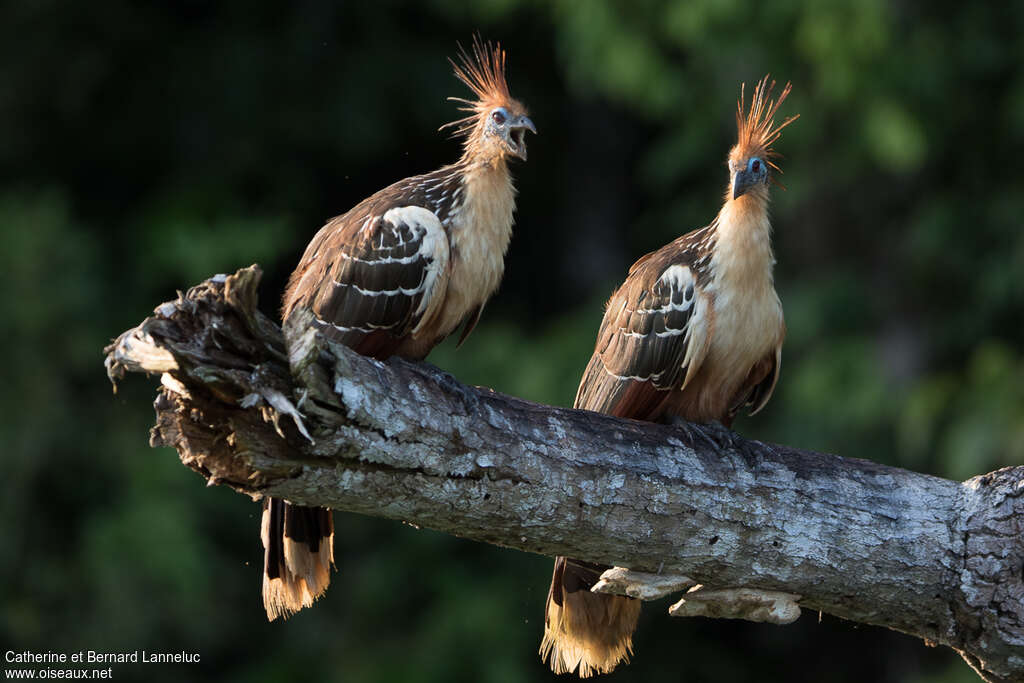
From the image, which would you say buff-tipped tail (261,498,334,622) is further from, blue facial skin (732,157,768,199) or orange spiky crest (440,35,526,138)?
blue facial skin (732,157,768,199)

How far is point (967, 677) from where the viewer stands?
7.61 meters

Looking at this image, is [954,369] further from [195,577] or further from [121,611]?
[121,611]

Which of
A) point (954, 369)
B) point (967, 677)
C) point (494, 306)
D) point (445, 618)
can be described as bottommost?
point (967, 677)

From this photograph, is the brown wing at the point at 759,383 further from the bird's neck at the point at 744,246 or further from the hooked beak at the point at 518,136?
the hooked beak at the point at 518,136

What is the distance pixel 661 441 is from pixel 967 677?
193 inches

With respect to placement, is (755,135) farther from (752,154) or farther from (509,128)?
(509,128)

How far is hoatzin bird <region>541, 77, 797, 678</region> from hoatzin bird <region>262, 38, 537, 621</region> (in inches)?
23.9

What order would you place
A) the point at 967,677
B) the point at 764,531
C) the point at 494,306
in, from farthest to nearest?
1. the point at 494,306
2. the point at 967,677
3. the point at 764,531

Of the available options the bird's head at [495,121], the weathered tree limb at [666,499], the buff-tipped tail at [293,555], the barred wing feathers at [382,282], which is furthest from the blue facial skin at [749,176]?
the buff-tipped tail at [293,555]

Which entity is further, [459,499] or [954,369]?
[954,369]

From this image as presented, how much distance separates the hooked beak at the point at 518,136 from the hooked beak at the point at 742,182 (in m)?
0.78

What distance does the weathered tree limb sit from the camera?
3.16 m

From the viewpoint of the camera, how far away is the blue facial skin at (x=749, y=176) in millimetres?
4395

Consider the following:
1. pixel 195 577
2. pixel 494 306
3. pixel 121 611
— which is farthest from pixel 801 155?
pixel 121 611
